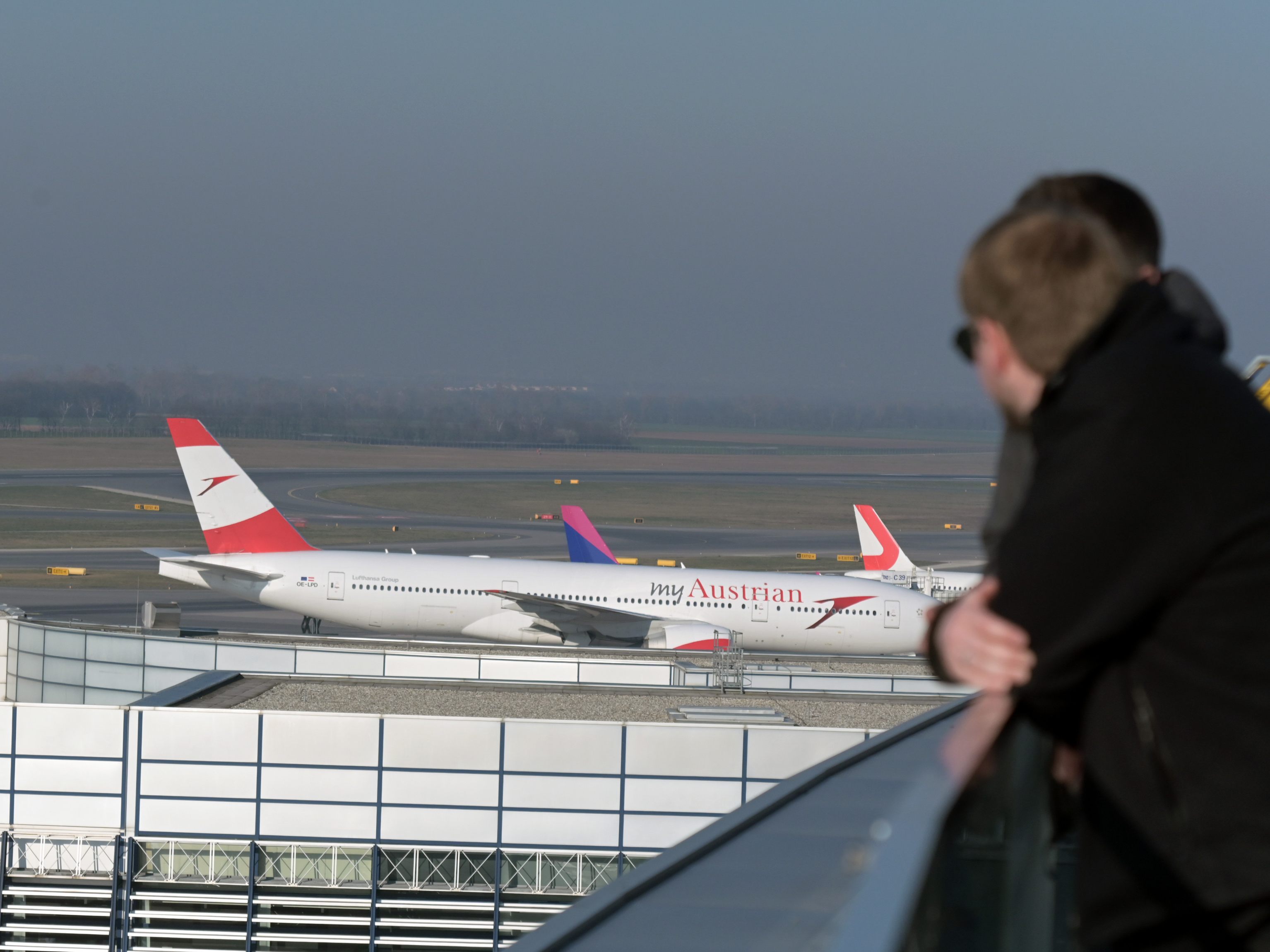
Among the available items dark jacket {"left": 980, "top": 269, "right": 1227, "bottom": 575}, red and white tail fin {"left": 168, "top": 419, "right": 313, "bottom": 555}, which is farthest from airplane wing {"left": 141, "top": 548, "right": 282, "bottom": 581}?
dark jacket {"left": 980, "top": 269, "right": 1227, "bottom": 575}

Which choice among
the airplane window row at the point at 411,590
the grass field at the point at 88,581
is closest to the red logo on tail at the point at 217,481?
the airplane window row at the point at 411,590

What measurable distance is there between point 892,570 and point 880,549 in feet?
5.17

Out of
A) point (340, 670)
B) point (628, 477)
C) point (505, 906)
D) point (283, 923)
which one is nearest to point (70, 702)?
point (340, 670)

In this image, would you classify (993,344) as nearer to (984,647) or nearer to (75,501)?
(984,647)

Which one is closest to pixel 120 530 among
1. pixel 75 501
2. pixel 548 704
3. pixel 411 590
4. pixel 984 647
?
pixel 75 501

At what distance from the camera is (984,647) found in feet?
8.53

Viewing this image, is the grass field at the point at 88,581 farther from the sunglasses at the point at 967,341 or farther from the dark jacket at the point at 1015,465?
the sunglasses at the point at 967,341

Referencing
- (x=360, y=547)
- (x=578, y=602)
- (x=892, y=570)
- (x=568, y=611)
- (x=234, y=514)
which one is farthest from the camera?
(x=360, y=547)

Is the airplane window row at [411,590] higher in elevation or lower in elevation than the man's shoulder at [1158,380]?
lower

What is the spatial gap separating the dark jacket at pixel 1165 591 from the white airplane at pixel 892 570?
56.1 meters

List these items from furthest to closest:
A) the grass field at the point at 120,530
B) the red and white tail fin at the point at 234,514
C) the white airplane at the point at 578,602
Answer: the grass field at the point at 120,530
the red and white tail fin at the point at 234,514
the white airplane at the point at 578,602

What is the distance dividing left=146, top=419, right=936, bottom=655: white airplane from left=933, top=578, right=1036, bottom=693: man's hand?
40.6 m

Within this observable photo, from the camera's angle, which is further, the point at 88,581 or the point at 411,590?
the point at 88,581

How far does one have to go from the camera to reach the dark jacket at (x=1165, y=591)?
2.41m
